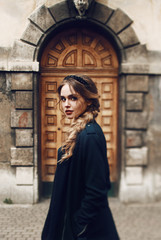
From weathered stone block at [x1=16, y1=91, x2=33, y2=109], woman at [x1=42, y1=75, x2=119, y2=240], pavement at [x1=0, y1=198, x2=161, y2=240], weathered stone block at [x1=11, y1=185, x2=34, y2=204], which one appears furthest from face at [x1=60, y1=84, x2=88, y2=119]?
weathered stone block at [x1=11, y1=185, x2=34, y2=204]

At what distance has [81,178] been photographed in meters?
1.68

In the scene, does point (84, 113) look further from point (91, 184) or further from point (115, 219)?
point (115, 219)

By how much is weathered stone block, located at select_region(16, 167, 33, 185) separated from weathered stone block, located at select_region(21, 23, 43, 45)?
103 inches

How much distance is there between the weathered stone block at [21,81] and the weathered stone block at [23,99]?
4.4 inches

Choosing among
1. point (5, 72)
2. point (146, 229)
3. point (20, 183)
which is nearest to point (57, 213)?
point (146, 229)

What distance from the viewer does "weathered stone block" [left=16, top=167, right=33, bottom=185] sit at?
5.16 metres

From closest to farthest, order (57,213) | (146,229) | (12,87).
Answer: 1. (57,213)
2. (146,229)
3. (12,87)

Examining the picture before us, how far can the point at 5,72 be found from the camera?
16.8 feet

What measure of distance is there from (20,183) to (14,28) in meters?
3.21

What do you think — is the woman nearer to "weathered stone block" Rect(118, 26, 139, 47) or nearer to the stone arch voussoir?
the stone arch voussoir

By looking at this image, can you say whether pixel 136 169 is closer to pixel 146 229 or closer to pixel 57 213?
pixel 146 229

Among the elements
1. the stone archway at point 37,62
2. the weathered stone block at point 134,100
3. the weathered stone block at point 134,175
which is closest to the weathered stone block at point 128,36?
the stone archway at point 37,62

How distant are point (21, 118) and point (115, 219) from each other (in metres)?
2.69

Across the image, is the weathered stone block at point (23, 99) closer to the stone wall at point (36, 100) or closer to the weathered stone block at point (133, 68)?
the stone wall at point (36, 100)
